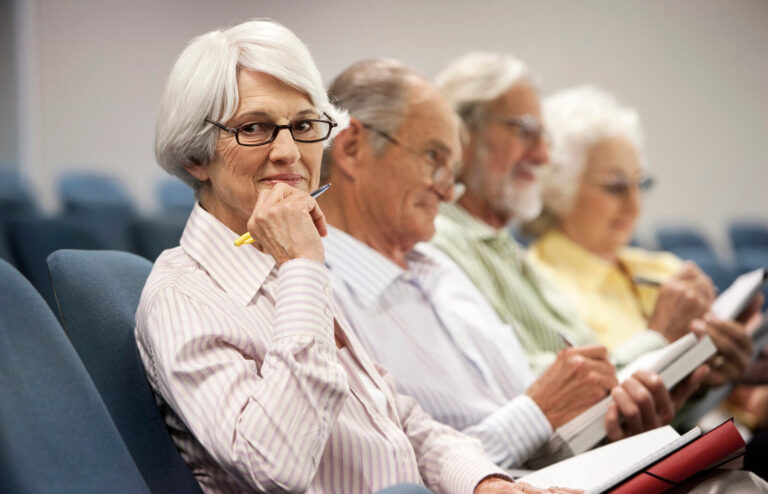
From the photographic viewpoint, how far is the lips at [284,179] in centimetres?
122

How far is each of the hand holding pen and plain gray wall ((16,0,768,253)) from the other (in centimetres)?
417

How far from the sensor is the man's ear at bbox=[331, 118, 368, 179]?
1770mm

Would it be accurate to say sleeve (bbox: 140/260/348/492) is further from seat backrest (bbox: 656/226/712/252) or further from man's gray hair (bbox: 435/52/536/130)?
seat backrest (bbox: 656/226/712/252)

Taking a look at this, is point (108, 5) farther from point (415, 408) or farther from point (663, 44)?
point (415, 408)

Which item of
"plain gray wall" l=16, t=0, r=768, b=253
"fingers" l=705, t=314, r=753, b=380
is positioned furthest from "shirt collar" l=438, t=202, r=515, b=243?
"plain gray wall" l=16, t=0, r=768, b=253

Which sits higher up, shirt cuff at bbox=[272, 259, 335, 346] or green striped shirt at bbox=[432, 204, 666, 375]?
shirt cuff at bbox=[272, 259, 335, 346]

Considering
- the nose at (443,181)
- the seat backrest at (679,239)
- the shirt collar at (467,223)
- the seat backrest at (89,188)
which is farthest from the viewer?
the seat backrest at (679,239)

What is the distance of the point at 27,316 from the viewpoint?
39.6 inches

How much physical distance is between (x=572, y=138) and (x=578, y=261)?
0.47 metres

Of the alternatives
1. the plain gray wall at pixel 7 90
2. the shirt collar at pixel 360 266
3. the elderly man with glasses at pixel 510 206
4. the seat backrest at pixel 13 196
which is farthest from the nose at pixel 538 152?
the plain gray wall at pixel 7 90

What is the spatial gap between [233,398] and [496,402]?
89 centimetres

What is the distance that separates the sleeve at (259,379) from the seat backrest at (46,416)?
0.32 ft

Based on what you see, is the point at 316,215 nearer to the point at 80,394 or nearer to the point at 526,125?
Result: the point at 80,394

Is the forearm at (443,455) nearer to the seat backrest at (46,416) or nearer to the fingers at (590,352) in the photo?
the fingers at (590,352)
